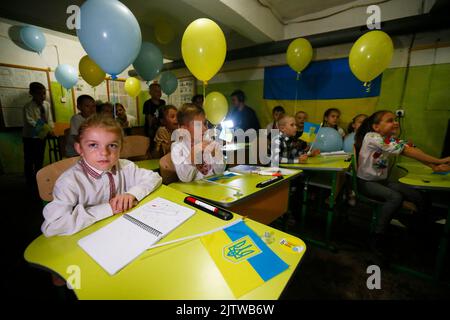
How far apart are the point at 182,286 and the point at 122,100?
6846 mm

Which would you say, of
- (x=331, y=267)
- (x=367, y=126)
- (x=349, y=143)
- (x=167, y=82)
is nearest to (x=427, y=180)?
(x=367, y=126)

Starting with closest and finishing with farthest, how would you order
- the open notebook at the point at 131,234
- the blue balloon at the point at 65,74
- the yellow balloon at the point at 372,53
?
1. the open notebook at the point at 131,234
2. the yellow balloon at the point at 372,53
3. the blue balloon at the point at 65,74

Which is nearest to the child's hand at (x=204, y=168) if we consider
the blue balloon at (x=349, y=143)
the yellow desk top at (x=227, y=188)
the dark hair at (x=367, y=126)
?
the yellow desk top at (x=227, y=188)

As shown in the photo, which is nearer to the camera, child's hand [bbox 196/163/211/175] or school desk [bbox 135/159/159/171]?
child's hand [bbox 196/163/211/175]

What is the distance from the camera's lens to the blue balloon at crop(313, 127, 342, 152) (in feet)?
9.73

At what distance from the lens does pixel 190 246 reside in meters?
0.74

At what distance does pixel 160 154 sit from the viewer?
2.67 meters

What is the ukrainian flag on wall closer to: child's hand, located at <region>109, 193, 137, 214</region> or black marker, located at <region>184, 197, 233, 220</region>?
black marker, located at <region>184, 197, 233, 220</region>

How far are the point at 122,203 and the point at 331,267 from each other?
6.14 feet

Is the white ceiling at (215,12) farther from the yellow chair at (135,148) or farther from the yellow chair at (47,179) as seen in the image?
the yellow chair at (47,179)

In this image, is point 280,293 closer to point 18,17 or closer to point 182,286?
point 182,286

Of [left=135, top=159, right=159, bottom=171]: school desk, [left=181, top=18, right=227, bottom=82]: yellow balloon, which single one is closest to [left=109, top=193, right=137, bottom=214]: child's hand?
[left=135, top=159, right=159, bottom=171]: school desk

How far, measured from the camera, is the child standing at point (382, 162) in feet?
6.12

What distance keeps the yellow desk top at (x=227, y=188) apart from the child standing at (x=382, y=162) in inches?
39.3
